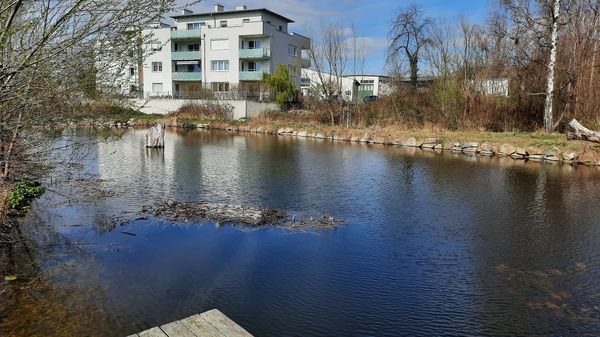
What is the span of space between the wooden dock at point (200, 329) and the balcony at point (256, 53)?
47.5 metres

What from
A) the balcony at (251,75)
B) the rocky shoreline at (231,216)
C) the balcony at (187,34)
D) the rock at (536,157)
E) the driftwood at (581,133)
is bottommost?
the rocky shoreline at (231,216)

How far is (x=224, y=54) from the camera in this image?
2044 inches

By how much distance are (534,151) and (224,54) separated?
122ft

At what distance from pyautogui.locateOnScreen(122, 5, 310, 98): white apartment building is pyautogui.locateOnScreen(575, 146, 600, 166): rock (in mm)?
32548

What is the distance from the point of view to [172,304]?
625 centimetres

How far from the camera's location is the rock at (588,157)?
64.1ft

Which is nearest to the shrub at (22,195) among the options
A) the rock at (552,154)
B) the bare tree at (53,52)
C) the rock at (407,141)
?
the bare tree at (53,52)

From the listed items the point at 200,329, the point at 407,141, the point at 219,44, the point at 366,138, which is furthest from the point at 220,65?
the point at 200,329

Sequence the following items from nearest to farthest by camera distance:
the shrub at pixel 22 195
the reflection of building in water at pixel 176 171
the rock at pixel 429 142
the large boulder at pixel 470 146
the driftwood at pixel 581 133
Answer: the shrub at pixel 22 195 → the reflection of building in water at pixel 176 171 → the driftwood at pixel 581 133 → the large boulder at pixel 470 146 → the rock at pixel 429 142

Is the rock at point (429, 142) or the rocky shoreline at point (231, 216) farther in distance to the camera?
the rock at point (429, 142)

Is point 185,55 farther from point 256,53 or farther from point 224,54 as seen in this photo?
point 256,53

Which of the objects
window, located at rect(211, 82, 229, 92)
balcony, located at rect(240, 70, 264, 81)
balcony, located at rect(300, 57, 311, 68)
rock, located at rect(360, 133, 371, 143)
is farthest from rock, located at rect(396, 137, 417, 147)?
window, located at rect(211, 82, 229, 92)

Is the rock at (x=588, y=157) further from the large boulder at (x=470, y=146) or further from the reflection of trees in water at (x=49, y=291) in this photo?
the reflection of trees in water at (x=49, y=291)

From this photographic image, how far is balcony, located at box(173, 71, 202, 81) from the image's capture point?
53.0 metres
